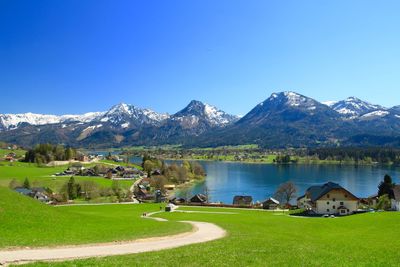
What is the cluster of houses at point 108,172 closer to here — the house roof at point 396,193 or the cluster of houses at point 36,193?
the cluster of houses at point 36,193

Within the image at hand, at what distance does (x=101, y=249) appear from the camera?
71.7 ft

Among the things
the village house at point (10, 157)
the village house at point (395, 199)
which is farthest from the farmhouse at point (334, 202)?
the village house at point (10, 157)

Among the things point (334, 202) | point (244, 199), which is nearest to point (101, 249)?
point (334, 202)

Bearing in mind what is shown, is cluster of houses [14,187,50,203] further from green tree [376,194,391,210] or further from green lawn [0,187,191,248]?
green tree [376,194,391,210]

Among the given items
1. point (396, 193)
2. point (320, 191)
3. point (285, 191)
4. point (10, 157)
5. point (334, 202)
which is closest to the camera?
point (396, 193)

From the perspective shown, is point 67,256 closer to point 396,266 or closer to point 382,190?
point 396,266

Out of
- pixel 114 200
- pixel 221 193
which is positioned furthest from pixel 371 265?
pixel 221 193

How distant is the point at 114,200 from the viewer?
100 metres

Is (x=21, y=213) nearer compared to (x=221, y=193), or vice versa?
(x=21, y=213)

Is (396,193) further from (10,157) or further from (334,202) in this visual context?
(10,157)

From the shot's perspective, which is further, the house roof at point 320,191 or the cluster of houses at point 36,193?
the cluster of houses at point 36,193

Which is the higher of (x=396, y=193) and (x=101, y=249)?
(x=101, y=249)

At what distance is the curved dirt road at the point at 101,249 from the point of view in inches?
722

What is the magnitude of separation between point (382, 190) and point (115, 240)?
7833 cm
